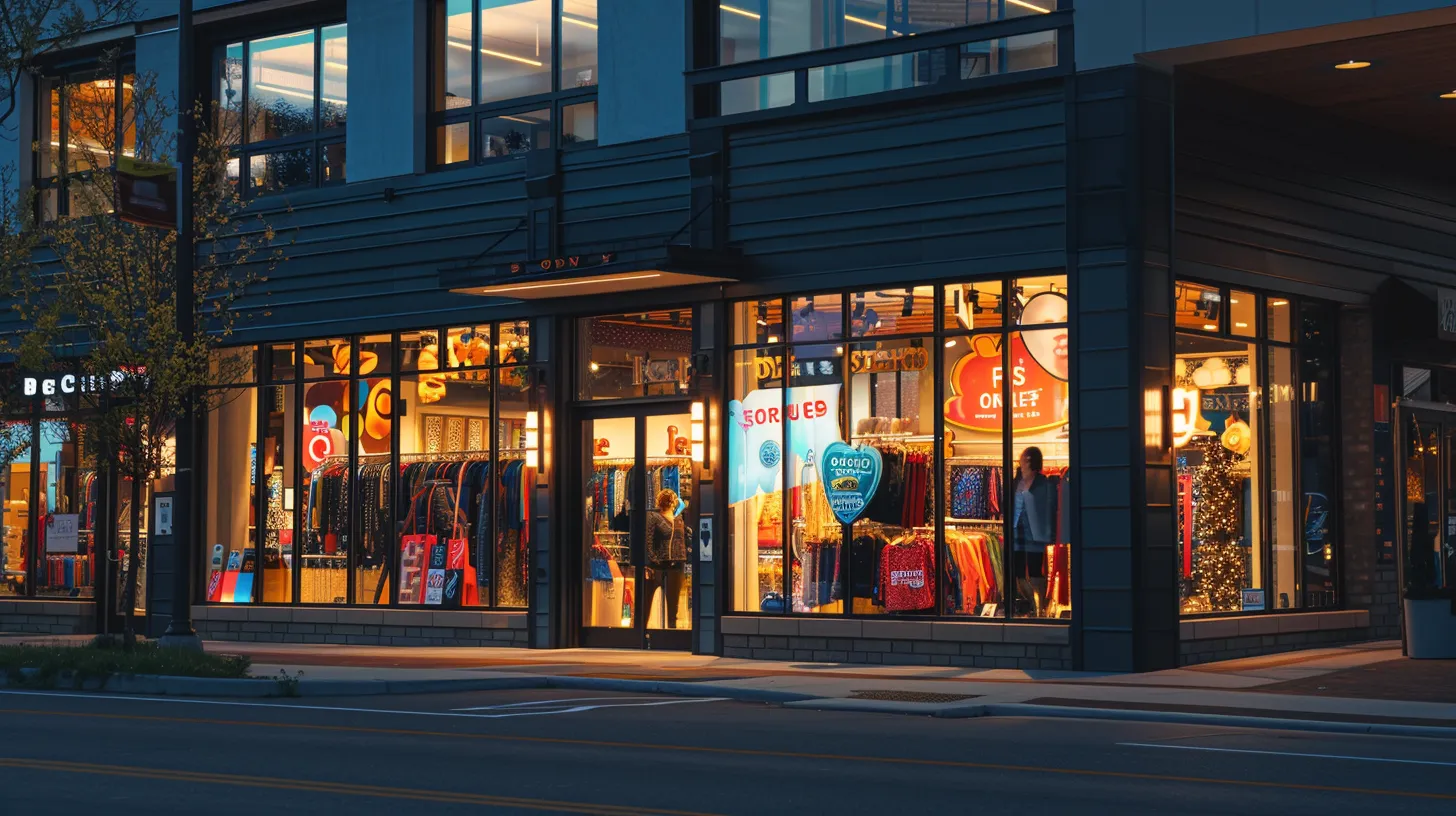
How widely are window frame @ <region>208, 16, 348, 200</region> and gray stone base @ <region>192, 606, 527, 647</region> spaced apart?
5.94 m

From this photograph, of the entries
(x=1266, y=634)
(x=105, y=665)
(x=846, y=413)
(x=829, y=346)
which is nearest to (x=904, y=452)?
(x=846, y=413)

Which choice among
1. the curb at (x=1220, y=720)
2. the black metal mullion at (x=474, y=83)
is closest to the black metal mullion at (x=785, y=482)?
the black metal mullion at (x=474, y=83)

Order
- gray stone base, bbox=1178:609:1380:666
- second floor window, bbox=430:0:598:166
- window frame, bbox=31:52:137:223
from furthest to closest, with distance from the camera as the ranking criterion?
1. window frame, bbox=31:52:137:223
2. second floor window, bbox=430:0:598:166
3. gray stone base, bbox=1178:609:1380:666

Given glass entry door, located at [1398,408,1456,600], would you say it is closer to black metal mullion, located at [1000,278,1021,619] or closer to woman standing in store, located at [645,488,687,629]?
black metal mullion, located at [1000,278,1021,619]

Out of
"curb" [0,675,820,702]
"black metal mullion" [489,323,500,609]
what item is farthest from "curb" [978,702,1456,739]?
"black metal mullion" [489,323,500,609]

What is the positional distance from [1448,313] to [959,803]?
50.2 feet

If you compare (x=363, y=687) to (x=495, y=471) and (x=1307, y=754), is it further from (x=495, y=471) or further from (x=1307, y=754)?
(x=1307, y=754)

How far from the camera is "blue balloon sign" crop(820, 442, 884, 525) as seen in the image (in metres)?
20.7

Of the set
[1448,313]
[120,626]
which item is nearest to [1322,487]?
[1448,313]

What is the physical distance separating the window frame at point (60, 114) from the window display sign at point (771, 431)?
37.3 ft

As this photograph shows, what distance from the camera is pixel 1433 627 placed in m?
20.1

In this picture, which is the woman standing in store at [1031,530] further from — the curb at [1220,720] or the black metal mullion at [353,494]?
the black metal mullion at [353,494]

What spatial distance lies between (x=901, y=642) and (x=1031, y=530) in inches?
78.6

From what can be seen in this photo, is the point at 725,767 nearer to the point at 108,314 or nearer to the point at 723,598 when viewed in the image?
the point at 723,598
